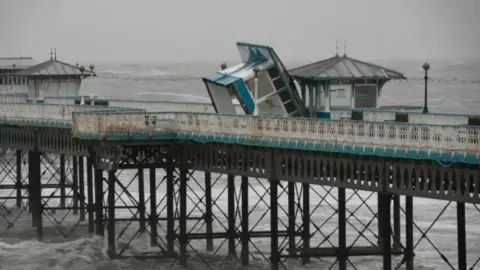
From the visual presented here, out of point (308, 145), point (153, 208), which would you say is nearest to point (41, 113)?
point (153, 208)

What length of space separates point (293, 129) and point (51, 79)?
2917 centimetres

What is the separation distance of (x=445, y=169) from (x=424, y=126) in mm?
1363

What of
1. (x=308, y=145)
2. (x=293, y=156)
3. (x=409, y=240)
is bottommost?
(x=409, y=240)

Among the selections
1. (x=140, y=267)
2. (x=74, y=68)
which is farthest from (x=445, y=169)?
(x=74, y=68)

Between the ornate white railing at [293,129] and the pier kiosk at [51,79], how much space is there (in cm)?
1954

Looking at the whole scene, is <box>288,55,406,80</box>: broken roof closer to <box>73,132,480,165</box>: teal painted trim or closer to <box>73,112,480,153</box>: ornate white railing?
<box>73,112,480,153</box>: ornate white railing

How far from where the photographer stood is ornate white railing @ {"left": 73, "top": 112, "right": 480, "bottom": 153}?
40094 millimetres

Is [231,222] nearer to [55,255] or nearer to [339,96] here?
[339,96]

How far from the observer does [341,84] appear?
51.5 meters

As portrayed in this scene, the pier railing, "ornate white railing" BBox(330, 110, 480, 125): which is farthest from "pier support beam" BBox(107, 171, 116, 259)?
"ornate white railing" BBox(330, 110, 480, 125)

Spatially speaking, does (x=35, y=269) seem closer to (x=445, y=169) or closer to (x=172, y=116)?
(x=172, y=116)

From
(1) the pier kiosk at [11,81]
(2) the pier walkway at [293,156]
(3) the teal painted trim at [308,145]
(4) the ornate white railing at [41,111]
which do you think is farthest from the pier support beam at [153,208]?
(1) the pier kiosk at [11,81]

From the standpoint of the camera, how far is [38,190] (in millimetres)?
64688

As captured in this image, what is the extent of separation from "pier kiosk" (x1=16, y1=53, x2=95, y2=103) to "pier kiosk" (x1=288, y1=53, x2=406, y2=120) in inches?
897
